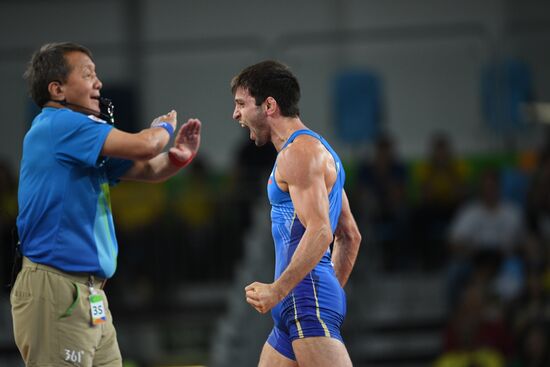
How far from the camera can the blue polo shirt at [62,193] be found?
4465 millimetres

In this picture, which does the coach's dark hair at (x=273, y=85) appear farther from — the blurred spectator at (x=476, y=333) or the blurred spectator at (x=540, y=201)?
the blurred spectator at (x=540, y=201)

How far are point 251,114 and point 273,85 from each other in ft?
0.52

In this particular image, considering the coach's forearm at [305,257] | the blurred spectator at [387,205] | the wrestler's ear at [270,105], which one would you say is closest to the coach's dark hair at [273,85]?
the wrestler's ear at [270,105]

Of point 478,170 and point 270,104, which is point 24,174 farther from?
point 478,170

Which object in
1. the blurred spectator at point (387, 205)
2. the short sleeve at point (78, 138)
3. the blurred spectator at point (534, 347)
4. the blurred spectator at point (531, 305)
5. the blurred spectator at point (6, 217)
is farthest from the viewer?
the blurred spectator at point (387, 205)

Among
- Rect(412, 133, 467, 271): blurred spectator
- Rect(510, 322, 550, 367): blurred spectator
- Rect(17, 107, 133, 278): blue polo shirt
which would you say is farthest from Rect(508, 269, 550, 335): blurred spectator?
Rect(17, 107, 133, 278): blue polo shirt

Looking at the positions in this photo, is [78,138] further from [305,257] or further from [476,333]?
[476,333]

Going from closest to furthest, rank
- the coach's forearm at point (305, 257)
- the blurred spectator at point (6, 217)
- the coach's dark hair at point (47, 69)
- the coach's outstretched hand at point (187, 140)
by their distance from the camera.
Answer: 1. the coach's forearm at point (305, 257)
2. the coach's dark hair at point (47, 69)
3. the coach's outstretched hand at point (187, 140)
4. the blurred spectator at point (6, 217)

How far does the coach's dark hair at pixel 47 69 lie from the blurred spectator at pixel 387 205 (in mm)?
5819

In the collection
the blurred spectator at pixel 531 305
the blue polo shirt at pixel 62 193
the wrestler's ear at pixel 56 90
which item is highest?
the wrestler's ear at pixel 56 90

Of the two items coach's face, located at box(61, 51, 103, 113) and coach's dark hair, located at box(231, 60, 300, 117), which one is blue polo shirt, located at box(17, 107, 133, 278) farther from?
coach's dark hair, located at box(231, 60, 300, 117)

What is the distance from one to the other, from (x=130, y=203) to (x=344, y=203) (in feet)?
19.1

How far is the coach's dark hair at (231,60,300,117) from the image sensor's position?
4.68 metres

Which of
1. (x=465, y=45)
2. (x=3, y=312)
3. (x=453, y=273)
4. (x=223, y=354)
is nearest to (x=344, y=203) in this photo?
(x=223, y=354)
